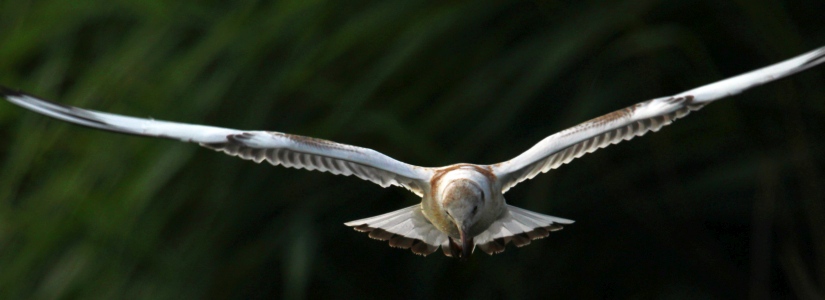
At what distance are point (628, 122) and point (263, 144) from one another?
1.13 m

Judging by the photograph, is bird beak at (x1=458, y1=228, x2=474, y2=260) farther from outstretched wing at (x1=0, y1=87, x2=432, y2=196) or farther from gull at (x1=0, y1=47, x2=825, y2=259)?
outstretched wing at (x1=0, y1=87, x2=432, y2=196)

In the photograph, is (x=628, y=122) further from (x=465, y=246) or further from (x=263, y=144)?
(x=263, y=144)

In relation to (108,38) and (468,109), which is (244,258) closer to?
(468,109)

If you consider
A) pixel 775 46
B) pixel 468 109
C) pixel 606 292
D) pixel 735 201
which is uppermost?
pixel 775 46

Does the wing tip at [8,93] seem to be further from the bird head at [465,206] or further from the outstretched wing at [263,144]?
the bird head at [465,206]

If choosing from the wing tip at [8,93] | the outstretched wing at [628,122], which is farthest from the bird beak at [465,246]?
the wing tip at [8,93]

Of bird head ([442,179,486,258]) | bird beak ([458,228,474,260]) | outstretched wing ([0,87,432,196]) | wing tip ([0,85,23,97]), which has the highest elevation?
wing tip ([0,85,23,97])

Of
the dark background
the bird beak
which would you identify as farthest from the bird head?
the dark background

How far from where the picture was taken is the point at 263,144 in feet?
11.2

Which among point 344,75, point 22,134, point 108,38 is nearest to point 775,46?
point 344,75

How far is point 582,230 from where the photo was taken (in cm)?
380

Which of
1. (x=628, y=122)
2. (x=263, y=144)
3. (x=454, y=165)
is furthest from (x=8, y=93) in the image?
(x=628, y=122)

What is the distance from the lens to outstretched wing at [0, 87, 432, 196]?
10.8ft

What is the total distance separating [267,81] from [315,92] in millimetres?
167
